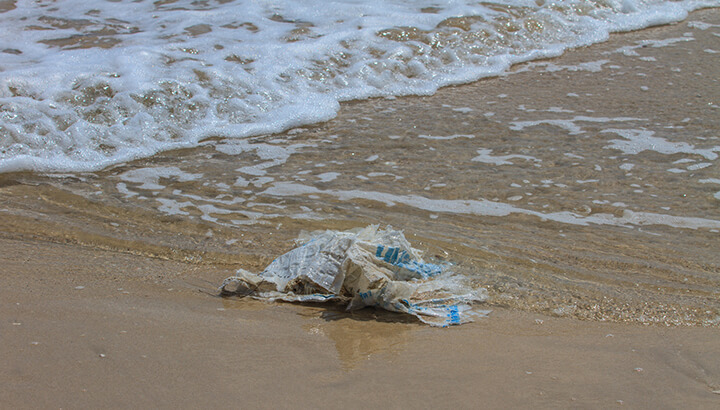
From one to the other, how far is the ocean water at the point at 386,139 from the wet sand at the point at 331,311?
0.07 feet

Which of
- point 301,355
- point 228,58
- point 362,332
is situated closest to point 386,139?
point 228,58

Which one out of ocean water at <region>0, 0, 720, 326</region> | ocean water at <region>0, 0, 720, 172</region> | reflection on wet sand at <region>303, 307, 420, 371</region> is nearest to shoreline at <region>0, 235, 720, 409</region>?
reflection on wet sand at <region>303, 307, 420, 371</region>

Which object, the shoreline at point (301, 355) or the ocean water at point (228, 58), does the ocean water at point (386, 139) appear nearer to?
the ocean water at point (228, 58)

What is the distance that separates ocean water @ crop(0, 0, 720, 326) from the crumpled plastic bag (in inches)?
7.6

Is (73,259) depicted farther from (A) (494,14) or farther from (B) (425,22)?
(A) (494,14)

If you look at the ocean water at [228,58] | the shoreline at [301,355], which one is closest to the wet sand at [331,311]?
the shoreline at [301,355]

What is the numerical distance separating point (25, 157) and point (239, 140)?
1.44 metres

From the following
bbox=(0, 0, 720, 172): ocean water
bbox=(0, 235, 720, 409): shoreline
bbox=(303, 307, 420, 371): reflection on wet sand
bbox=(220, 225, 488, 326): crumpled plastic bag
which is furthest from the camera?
bbox=(0, 0, 720, 172): ocean water

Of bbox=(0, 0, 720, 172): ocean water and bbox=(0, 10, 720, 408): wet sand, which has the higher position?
bbox=(0, 0, 720, 172): ocean water

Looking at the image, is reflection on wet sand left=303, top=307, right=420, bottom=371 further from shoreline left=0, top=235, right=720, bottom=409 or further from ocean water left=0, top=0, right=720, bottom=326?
ocean water left=0, top=0, right=720, bottom=326

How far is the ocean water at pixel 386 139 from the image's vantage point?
3.11 meters

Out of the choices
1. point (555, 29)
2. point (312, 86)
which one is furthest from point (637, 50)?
point (312, 86)

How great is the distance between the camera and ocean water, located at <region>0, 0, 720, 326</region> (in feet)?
10.2

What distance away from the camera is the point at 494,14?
7855 mm
